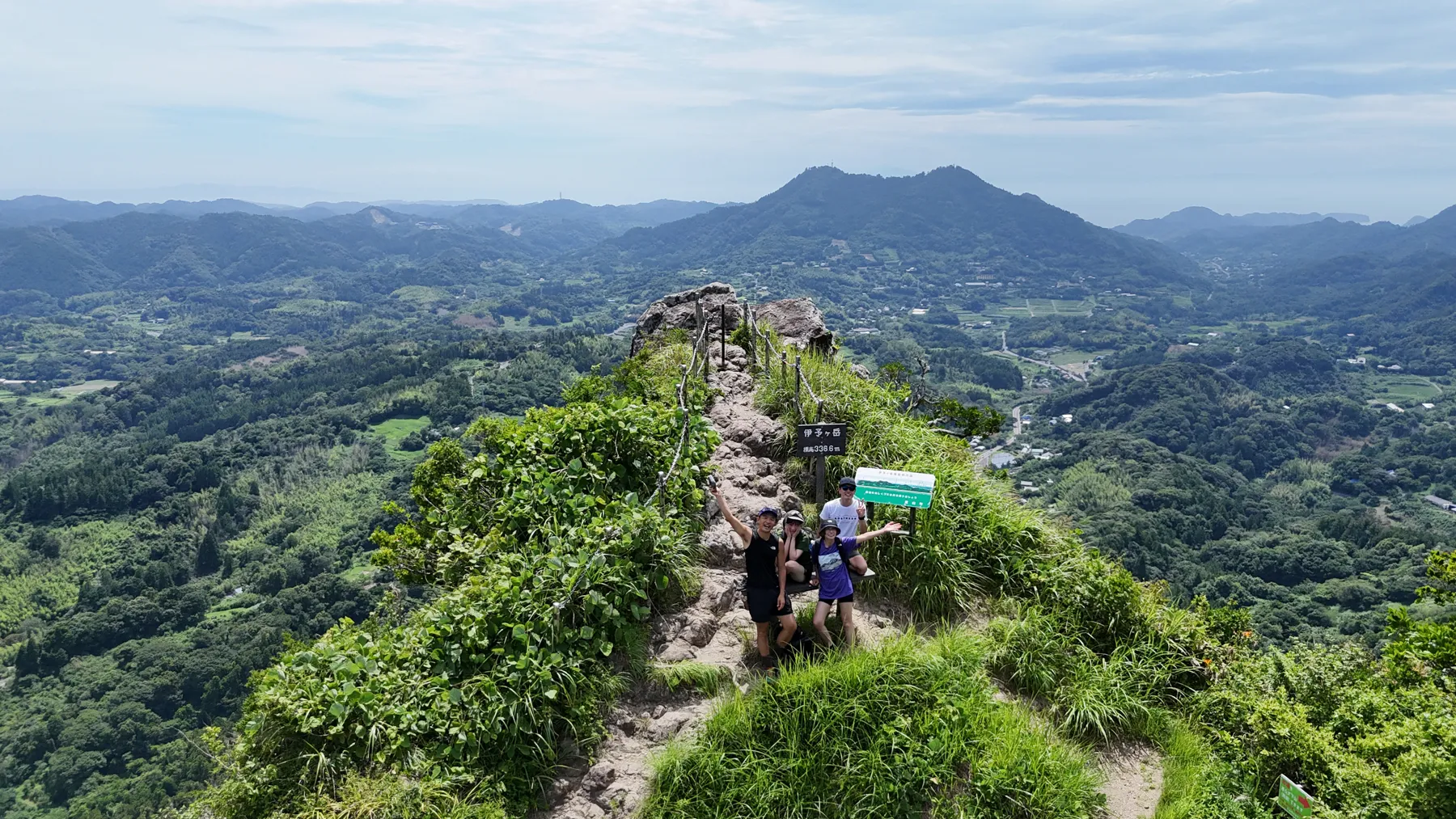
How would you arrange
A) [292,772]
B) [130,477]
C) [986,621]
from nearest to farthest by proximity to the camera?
[292,772], [986,621], [130,477]

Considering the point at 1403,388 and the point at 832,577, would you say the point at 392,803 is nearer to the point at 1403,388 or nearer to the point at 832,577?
the point at 832,577

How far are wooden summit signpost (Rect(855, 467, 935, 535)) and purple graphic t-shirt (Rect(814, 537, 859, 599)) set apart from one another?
3.18 feet

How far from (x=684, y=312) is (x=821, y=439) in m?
14.1

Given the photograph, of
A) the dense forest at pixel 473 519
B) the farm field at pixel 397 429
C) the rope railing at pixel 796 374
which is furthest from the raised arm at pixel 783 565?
the farm field at pixel 397 429

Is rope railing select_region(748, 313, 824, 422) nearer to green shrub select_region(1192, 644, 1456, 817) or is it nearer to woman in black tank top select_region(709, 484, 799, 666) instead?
woman in black tank top select_region(709, 484, 799, 666)

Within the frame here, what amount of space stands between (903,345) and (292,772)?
17487 cm

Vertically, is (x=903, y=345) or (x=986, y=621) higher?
(x=986, y=621)

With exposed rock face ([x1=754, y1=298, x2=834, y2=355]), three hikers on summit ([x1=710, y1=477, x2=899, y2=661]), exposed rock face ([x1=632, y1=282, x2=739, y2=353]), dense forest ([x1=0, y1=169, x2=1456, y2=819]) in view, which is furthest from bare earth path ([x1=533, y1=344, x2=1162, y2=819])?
exposed rock face ([x1=632, y1=282, x2=739, y2=353])

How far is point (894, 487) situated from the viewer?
7348mm

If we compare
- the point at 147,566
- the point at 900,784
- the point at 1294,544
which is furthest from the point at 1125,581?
the point at 147,566

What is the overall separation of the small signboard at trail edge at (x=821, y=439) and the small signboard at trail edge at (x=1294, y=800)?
4565 millimetres

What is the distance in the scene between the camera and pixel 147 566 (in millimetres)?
79812

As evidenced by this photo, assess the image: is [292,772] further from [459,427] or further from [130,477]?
[130,477]

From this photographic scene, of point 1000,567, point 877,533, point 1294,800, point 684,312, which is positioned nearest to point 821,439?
point 877,533
